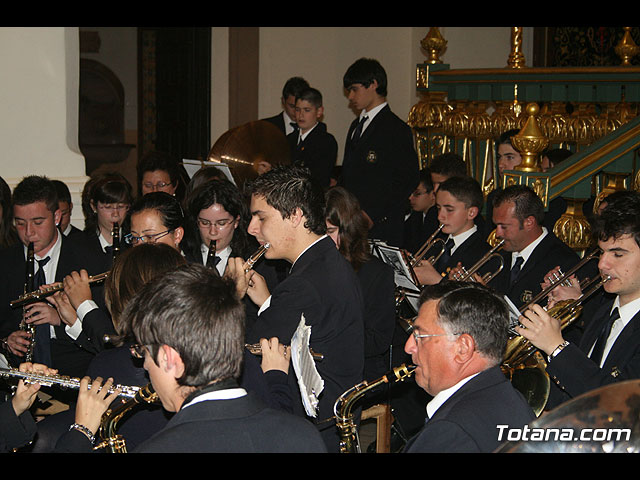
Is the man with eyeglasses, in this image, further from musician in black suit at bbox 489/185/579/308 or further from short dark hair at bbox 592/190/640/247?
musician in black suit at bbox 489/185/579/308

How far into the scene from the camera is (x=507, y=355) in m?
3.38

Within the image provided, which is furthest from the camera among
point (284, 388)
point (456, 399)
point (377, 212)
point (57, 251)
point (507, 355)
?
point (377, 212)

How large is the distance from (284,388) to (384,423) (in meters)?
1.44

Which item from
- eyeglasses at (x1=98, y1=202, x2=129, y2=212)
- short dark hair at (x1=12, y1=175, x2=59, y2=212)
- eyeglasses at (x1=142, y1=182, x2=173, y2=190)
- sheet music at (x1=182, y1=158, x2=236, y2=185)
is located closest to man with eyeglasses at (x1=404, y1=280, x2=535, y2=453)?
short dark hair at (x1=12, y1=175, x2=59, y2=212)

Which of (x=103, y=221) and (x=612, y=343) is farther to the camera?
(x=103, y=221)

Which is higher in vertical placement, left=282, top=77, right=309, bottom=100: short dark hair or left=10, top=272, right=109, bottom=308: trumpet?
left=282, top=77, right=309, bottom=100: short dark hair

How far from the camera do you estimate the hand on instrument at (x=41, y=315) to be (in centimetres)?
376

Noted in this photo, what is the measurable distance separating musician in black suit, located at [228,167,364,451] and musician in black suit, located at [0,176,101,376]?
1330 millimetres

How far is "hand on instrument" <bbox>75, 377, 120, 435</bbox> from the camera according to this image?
7.91 ft

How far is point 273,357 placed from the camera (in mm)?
2691

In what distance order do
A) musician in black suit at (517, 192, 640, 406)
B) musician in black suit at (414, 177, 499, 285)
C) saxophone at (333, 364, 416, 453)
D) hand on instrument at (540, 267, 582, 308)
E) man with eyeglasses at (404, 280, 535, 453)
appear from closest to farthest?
man with eyeglasses at (404, 280, 535, 453)
saxophone at (333, 364, 416, 453)
musician in black suit at (517, 192, 640, 406)
hand on instrument at (540, 267, 582, 308)
musician in black suit at (414, 177, 499, 285)

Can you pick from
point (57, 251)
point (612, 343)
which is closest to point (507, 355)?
point (612, 343)
